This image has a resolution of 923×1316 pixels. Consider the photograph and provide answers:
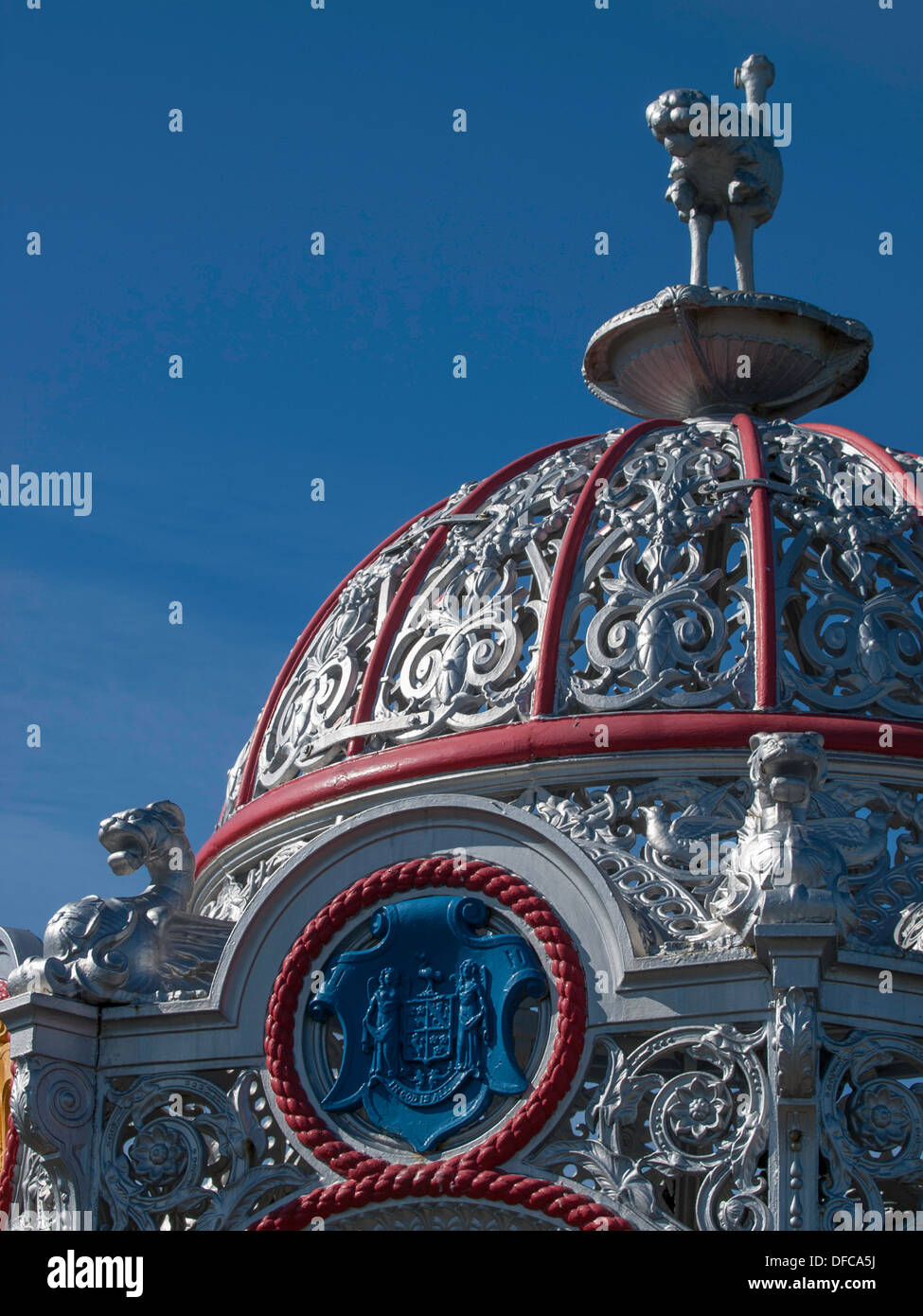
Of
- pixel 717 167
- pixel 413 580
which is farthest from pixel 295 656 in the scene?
pixel 717 167

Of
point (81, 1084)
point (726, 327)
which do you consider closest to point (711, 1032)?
point (81, 1084)

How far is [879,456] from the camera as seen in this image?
2283cm

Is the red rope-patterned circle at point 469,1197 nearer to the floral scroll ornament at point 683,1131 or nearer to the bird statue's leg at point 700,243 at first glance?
the floral scroll ornament at point 683,1131

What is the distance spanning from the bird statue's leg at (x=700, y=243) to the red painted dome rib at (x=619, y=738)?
6294mm

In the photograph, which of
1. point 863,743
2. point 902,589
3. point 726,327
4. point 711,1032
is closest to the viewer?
point 711,1032

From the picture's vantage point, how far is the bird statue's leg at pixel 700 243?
24984mm

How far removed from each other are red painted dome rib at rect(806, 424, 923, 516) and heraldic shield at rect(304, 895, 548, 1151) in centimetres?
618

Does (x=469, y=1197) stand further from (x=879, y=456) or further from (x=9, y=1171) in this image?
(x=879, y=456)

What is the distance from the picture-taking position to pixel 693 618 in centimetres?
2070

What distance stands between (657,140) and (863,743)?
794 centimetres

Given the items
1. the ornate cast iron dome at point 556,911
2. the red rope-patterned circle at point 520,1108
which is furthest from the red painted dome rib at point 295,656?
the red rope-patterned circle at point 520,1108

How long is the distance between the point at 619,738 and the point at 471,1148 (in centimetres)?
362

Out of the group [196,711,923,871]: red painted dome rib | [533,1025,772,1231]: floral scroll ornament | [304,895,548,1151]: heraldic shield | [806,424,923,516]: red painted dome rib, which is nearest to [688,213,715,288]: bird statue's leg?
[806,424,923,516]: red painted dome rib
